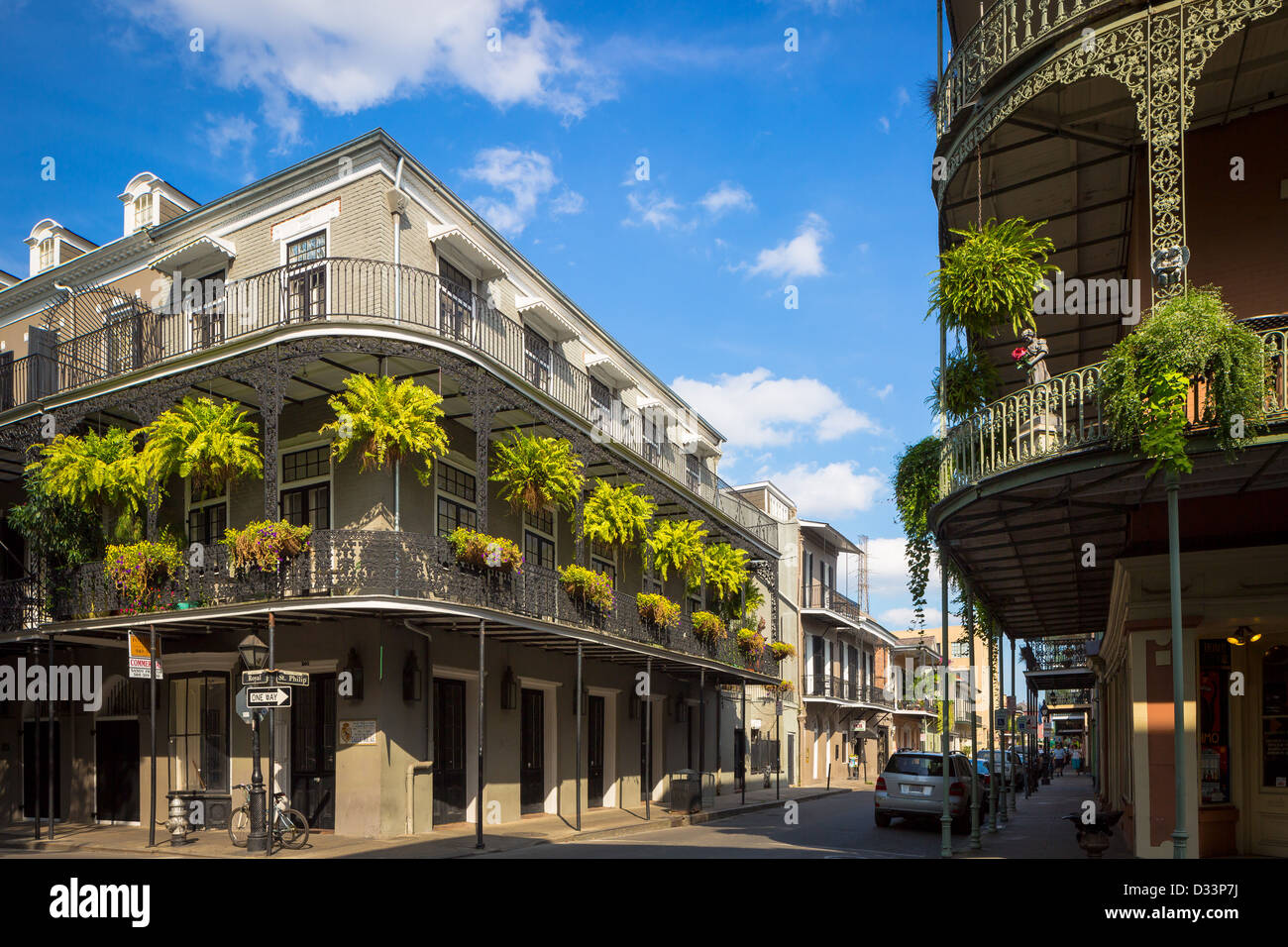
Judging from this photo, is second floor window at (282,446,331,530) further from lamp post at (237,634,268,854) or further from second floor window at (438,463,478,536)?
lamp post at (237,634,268,854)

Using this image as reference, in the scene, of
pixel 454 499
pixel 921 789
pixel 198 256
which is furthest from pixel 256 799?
pixel 921 789

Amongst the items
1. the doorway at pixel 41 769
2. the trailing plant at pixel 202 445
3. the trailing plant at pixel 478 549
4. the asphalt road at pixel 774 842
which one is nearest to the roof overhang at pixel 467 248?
the trailing plant at pixel 202 445

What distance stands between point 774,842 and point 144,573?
36.1 ft

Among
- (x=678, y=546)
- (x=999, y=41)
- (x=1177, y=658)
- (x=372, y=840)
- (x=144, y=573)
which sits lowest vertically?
(x=372, y=840)

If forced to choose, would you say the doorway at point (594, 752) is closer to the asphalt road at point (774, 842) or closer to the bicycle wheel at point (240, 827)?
the asphalt road at point (774, 842)

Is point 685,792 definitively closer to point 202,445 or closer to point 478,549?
point 478,549

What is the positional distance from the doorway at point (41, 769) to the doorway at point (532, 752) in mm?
8966

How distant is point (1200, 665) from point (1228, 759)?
106cm

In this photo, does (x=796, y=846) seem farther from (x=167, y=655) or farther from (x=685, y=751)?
(x=685, y=751)

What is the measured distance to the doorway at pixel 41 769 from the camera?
813 inches

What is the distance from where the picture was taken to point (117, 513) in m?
19.1

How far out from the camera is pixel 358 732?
1658 centimetres

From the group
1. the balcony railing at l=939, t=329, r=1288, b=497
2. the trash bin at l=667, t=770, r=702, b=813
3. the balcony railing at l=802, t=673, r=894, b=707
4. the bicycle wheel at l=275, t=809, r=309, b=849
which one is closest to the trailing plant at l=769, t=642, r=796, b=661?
the trash bin at l=667, t=770, r=702, b=813
